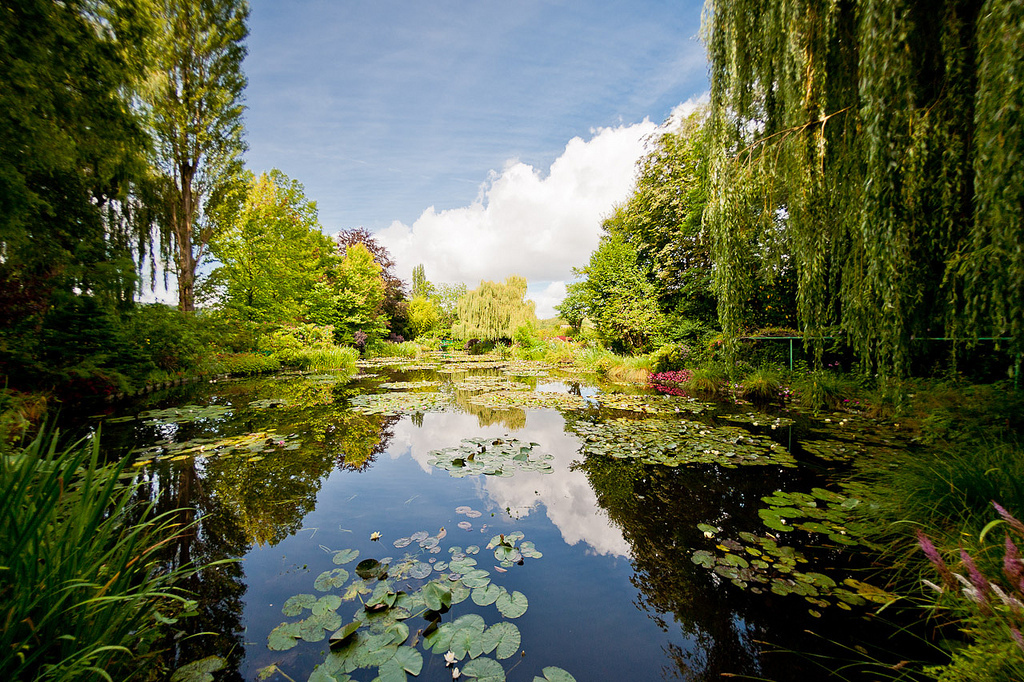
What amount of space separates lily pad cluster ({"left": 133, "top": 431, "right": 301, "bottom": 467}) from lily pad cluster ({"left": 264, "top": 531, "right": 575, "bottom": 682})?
10.2 feet

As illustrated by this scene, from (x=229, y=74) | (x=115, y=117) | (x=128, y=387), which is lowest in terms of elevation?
(x=128, y=387)

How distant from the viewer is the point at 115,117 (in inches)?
269

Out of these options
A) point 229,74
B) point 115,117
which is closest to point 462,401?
point 115,117

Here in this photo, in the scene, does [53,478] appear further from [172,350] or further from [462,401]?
[172,350]

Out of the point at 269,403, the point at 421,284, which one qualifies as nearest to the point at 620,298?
the point at 269,403

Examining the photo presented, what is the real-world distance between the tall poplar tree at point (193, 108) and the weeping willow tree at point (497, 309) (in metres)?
13.2

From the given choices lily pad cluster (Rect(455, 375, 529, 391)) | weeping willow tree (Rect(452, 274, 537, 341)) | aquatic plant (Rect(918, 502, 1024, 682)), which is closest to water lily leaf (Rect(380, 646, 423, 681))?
aquatic plant (Rect(918, 502, 1024, 682))

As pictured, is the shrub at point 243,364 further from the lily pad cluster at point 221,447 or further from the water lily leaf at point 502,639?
the water lily leaf at point 502,639

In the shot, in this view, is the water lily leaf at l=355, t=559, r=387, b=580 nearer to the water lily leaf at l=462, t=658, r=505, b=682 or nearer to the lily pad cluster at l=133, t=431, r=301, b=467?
the water lily leaf at l=462, t=658, r=505, b=682

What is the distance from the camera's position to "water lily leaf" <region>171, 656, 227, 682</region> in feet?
5.05

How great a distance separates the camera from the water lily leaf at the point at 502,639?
1722 mm

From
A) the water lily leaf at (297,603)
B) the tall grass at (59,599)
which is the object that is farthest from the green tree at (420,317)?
the tall grass at (59,599)

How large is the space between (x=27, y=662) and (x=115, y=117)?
1024 cm

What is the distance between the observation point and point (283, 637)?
179cm
